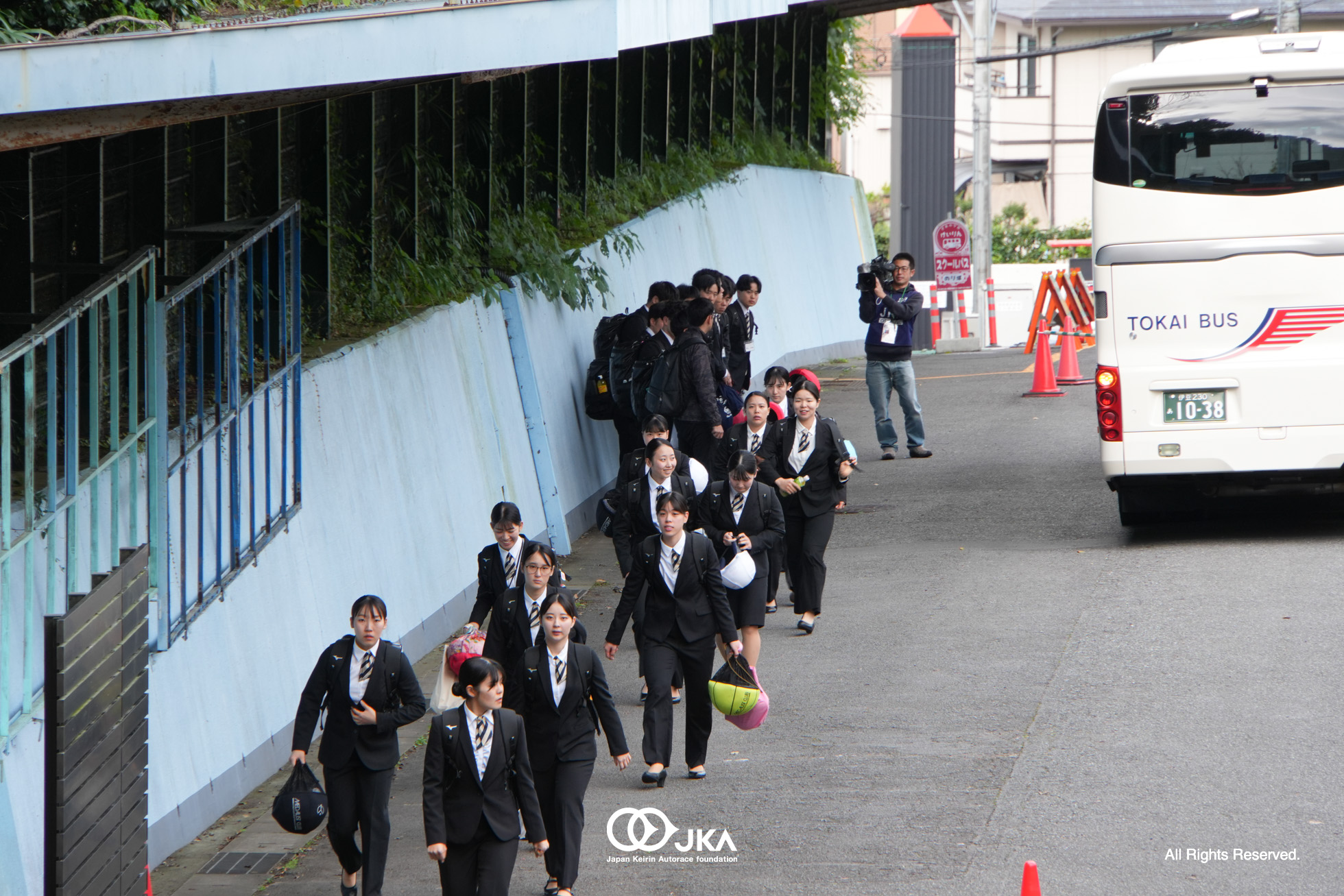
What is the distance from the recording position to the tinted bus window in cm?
1192

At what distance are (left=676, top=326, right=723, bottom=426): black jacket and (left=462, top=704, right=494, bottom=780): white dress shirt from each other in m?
6.09

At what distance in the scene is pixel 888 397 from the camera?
17.0 metres

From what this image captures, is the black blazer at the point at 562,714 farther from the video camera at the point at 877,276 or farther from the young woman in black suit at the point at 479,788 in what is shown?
the video camera at the point at 877,276

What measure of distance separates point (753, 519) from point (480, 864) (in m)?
3.70

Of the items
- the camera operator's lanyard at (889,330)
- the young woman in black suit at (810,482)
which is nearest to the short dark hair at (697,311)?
the young woman in black suit at (810,482)

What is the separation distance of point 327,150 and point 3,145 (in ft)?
16.8

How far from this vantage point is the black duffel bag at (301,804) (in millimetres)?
6766

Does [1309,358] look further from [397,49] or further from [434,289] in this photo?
[397,49]

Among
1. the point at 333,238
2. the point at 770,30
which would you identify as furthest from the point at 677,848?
the point at 770,30

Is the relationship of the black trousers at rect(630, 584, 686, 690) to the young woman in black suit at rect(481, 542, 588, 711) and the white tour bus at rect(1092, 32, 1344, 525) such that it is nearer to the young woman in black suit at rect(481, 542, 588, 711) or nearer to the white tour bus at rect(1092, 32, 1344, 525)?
the young woman in black suit at rect(481, 542, 588, 711)

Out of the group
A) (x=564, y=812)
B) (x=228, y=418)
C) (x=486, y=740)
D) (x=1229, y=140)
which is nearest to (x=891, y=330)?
(x=1229, y=140)

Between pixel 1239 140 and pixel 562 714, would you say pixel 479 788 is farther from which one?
pixel 1239 140

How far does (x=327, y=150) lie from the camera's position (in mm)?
11266

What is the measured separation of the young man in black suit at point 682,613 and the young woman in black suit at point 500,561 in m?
0.64
